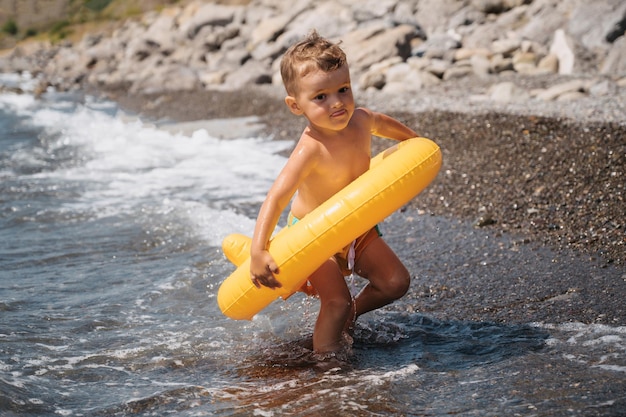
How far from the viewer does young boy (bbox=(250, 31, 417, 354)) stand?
3.77 metres

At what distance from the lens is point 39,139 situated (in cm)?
1451

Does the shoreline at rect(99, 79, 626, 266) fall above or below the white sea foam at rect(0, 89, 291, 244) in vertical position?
below

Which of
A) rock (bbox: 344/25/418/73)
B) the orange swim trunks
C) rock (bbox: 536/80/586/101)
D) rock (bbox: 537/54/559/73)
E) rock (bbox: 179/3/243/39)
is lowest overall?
the orange swim trunks

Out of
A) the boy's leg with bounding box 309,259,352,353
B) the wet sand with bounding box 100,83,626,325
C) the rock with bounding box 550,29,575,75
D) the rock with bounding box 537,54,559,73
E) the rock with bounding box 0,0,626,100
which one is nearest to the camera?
the boy's leg with bounding box 309,259,352,353

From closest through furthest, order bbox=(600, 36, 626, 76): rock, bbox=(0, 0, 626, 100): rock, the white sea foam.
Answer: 1. the white sea foam
2. bbox=(600, 36, 626, 76): rock
3. bbox=(0, 0, 626, 100): rock

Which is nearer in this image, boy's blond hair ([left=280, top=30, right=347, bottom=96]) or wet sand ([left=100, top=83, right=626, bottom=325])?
boy's blond hair ([left=280, top=30, right=347, bottom=96])

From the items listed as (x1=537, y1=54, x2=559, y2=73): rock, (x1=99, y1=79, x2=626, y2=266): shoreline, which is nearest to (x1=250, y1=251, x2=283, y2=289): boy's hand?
(x1=99, y1=79, x2=626, y2=266): shoreline

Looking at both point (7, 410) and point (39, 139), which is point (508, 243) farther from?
point (39, 139)

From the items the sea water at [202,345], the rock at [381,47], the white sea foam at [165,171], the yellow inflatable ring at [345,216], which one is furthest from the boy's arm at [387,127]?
the rock at [381,47]

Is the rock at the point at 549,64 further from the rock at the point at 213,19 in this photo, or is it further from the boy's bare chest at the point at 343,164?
the rock at the point at 213,19

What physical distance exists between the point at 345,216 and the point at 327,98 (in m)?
0.62

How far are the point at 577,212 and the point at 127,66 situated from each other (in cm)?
2596

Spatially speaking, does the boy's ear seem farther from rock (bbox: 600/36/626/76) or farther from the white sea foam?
rock (bbox: 600/36/626/76)

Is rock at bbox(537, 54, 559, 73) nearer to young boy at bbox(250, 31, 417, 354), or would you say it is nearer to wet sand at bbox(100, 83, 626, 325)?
wet sand at bbox(100, 83, 626, 325)
